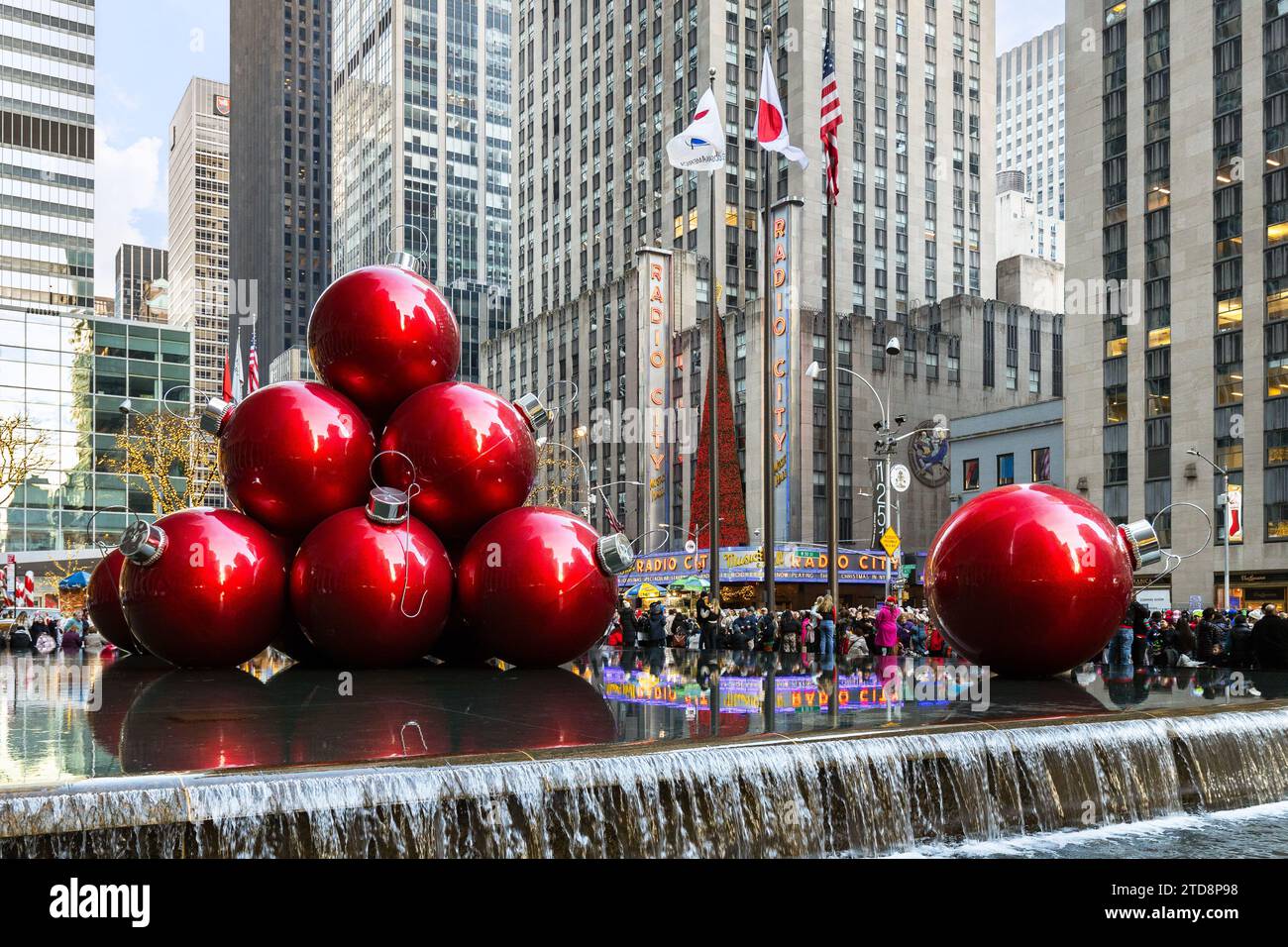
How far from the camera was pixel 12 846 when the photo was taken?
6.04m

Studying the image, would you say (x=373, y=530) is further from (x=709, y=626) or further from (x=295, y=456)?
(x=709, y=626)

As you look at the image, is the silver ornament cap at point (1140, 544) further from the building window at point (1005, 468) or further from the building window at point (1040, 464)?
the building window at point (1005, 468)

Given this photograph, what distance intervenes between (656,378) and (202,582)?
64.3 meters

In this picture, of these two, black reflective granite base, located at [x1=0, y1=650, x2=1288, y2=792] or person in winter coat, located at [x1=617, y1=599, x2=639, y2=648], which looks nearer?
black reflective granite base, located at [x1=0, y1=650, x2=1288, y2=792]

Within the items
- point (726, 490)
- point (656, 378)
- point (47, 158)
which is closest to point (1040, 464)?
point (726, 490)

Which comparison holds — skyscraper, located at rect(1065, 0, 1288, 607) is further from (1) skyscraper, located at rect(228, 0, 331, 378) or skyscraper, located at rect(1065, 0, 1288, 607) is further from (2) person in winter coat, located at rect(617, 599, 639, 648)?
(1) skyscraper, located at rect(228, 0, 331, 378)

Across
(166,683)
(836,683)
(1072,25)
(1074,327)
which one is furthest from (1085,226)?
(166,683)

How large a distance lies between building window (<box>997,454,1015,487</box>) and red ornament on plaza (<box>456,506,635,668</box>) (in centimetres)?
5873

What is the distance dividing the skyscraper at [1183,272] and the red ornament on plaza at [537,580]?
4794 cm

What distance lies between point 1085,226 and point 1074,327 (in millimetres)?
5247

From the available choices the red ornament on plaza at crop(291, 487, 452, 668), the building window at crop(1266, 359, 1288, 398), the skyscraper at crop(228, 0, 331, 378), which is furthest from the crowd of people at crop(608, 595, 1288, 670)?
the skyscraper at crop(228, 0, 331, 378)

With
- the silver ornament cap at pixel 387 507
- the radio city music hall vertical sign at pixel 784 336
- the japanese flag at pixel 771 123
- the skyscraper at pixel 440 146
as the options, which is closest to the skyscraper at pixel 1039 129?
the skyscraper at pixel 440 146

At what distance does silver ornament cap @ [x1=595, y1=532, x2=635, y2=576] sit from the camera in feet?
44.1

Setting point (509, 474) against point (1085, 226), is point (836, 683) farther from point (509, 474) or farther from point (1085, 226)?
point (1085, 226)
